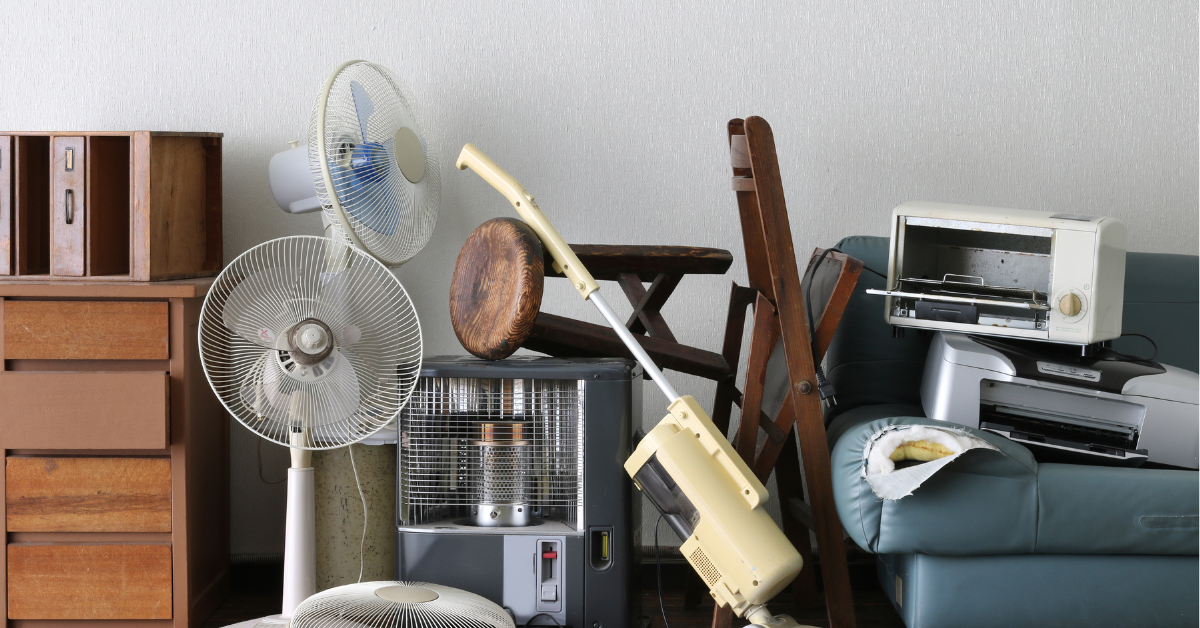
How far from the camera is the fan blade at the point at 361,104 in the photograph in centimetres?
170

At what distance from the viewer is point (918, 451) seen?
4.61ft

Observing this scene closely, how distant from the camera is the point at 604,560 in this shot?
64.7 inches

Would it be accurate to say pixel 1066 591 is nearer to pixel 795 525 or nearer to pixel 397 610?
pixel 795 525

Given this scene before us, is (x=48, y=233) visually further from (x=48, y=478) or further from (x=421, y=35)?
(x=421, y=35)

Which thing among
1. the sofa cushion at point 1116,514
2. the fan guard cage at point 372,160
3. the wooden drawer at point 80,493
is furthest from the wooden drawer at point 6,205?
the sofa cushion at point 1116,514

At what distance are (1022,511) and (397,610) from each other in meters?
1.11

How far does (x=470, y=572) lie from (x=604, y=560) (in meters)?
0.27

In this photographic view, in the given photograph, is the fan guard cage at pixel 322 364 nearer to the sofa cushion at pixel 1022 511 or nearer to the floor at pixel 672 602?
the floor at pixel 672 602

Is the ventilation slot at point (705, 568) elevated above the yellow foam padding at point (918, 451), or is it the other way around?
the yellow foam padding at point (918, 451)

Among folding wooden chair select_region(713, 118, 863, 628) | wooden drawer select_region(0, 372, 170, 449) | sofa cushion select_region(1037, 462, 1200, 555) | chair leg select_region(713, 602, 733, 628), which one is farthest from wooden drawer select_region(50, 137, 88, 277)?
sofa cushion select_region(1037, 462, 1200, 555)

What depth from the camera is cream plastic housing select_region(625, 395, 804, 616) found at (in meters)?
1.38

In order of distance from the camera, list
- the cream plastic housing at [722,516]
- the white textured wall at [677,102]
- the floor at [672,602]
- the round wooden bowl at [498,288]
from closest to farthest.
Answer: the cream plastic housing at [722,516], the round wooden bowl at [498,288], the floor at [672,602], the white textured wall at [677,102]

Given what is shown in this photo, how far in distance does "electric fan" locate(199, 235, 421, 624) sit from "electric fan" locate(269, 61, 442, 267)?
Result: 97mm

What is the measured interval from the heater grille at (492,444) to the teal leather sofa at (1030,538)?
53 centimetres
